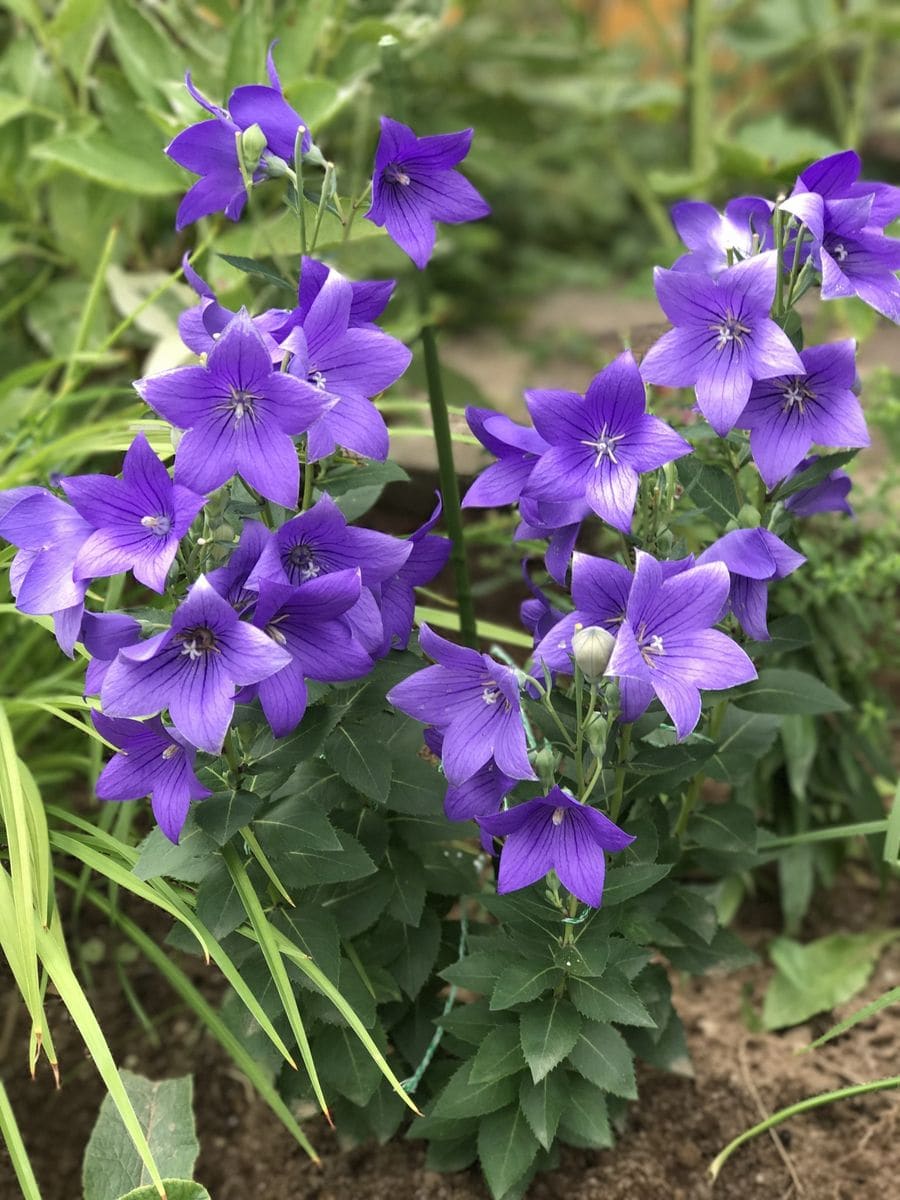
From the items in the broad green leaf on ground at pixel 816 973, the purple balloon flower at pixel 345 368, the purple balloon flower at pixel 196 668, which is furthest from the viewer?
the broad green leaf on ground at pixel 816 973

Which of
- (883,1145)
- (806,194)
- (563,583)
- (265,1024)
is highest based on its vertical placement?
(806,194)

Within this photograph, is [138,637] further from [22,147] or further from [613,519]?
[22,147]

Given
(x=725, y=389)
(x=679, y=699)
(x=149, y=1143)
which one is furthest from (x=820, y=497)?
(x=149, y=1143)

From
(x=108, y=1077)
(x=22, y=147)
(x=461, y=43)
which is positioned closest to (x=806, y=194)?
(x=108, y=1077)

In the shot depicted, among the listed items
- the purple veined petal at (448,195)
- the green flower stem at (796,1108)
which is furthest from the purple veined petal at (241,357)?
the green flower stem at (796,1108)

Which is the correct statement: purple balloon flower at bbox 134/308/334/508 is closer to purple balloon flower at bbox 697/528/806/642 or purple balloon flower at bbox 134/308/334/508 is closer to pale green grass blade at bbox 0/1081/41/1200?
purple balloon flower at bbox 697/528/806/642

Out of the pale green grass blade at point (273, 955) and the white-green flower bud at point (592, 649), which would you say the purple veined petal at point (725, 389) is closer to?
the white-green flower bud at point (592, 649)

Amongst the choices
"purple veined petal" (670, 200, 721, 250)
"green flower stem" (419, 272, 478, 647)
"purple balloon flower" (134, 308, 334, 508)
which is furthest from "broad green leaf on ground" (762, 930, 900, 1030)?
"purple balloon flower" (134, 308, 334, 508)
